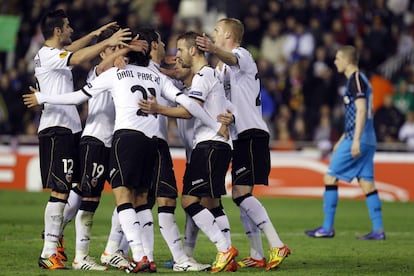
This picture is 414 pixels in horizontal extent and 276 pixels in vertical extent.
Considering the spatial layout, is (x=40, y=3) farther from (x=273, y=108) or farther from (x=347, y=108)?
(x=347, y=108)

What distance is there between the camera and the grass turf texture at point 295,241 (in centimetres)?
1188

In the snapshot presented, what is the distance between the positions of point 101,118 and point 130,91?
0.77m

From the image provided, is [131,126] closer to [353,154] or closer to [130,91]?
[130,91]

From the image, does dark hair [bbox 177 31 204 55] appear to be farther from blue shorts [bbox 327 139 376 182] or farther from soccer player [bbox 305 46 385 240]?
blue shorts [bbox 327 139 376 182]

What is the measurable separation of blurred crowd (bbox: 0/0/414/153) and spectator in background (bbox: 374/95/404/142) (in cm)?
2

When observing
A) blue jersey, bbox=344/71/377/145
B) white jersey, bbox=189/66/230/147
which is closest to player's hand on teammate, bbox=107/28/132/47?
white jersey, bbox=189/66/230/147

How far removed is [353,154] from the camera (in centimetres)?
1537

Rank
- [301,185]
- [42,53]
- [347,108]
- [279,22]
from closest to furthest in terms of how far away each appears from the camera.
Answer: [42,53]
[347,108]
[301,185]
[279,22]

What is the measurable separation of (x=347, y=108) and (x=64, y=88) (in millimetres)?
4973

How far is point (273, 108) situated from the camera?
25281 mm

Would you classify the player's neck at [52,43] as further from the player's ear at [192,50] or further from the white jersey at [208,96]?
the white jersey at [208,96]

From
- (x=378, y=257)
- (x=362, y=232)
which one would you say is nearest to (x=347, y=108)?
(x=362, y=232)

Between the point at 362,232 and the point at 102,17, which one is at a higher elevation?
the point at 102,17

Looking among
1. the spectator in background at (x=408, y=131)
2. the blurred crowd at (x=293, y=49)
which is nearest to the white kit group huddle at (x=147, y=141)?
the blurred crowd at (x=293, y=49)
